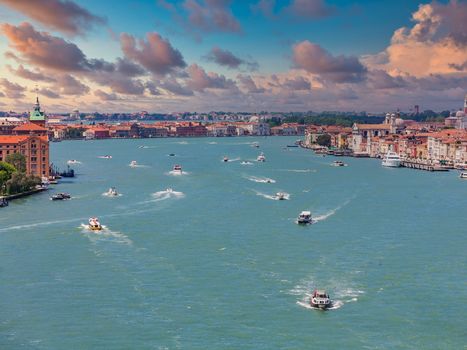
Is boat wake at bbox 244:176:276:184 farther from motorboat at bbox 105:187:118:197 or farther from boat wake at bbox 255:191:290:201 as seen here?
motorboat at bbox 105:187:118:197

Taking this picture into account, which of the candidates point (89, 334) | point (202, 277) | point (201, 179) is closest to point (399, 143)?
point (201, 179)

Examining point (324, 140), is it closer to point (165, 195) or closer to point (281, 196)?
point (281, 196)

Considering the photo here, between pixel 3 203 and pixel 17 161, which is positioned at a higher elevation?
pixel 17 161

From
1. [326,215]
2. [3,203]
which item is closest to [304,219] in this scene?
[326,215]

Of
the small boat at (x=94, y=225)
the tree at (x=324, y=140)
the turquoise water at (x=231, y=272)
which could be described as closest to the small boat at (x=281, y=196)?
the turquoise water at (x=231, y=272)

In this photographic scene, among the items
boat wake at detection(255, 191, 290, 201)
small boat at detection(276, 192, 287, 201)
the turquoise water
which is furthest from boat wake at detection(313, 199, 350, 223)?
boat wake at detection(255, 191, 290, 201)

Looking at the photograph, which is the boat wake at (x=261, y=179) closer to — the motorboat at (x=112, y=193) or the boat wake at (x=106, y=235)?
the motorboat at (x=112, y=193)

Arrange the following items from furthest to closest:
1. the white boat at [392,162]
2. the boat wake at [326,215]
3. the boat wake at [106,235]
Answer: the white boat at [392,162] < the boat wake at [326,215] < the boat wake at [106,235]
